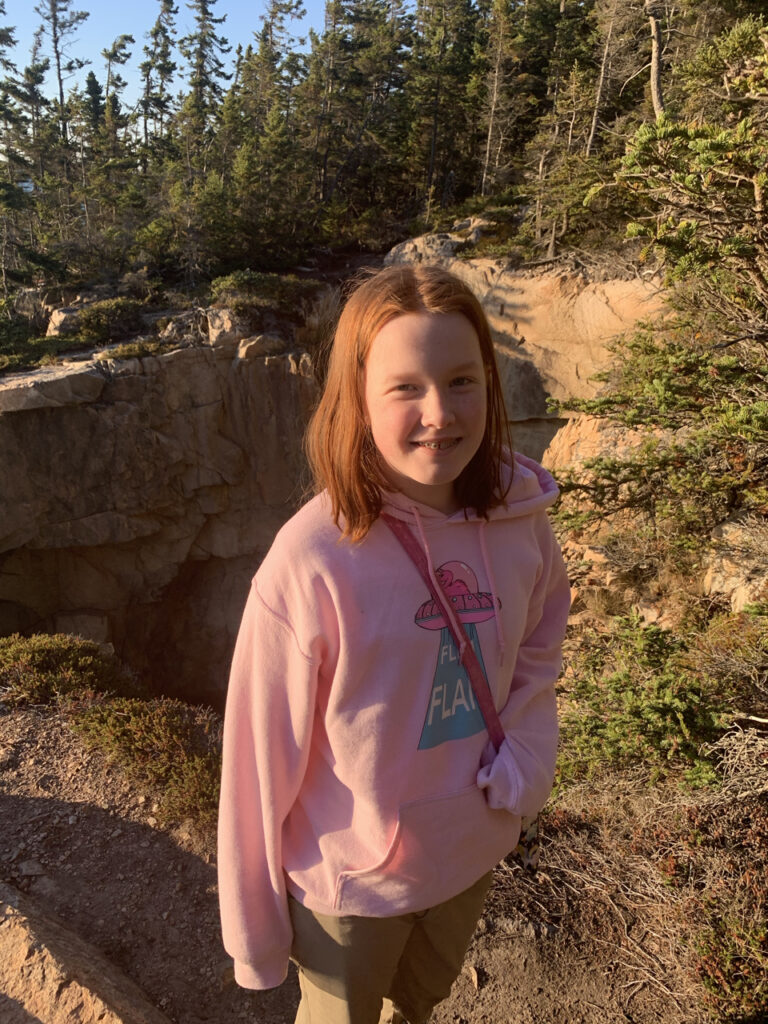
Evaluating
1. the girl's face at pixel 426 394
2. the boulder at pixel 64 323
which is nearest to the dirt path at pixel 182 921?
the girl's face at pixel 426 394

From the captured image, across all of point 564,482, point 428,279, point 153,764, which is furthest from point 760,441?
point 153,764

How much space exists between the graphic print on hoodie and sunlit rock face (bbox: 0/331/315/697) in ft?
40.5

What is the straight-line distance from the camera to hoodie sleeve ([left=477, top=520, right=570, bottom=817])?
4.73ft

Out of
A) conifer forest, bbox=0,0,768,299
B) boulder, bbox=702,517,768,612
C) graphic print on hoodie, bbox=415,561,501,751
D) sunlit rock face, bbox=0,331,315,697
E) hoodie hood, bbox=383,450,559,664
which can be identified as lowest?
sunlit rock face, bbox=0,331,315,697

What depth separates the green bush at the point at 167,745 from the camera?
4.15 metres

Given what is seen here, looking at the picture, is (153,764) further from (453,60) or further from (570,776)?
(453,60)

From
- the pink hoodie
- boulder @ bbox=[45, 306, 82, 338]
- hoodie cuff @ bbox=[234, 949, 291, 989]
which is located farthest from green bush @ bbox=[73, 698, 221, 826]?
boulder @ bbox=[45, 306, 82, 338]

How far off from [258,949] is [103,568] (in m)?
15.1

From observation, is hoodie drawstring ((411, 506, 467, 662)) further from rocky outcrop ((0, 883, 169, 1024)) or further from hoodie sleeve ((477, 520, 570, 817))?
rocky outcrop ((0, 883, 169, 1024))

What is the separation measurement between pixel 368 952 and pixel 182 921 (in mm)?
2664

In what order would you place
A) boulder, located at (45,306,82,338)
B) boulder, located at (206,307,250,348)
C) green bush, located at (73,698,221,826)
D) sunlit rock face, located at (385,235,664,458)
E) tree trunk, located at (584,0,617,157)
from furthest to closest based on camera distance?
tree trunk, located at (584,0,617,157) → boulder, located at (45,306,82,338) → boulder, located at (206,307,250,348) → sunlit rock face, located at (385,235,664,458) → green bush, located at (73,698,221,826)

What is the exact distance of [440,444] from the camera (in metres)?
1.35

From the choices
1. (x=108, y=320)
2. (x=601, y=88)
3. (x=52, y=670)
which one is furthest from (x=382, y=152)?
(x=52, y=670)

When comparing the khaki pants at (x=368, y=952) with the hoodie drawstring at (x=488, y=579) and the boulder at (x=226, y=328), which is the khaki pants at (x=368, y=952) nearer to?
the hoodie drawstring at (x=488, y=579)
